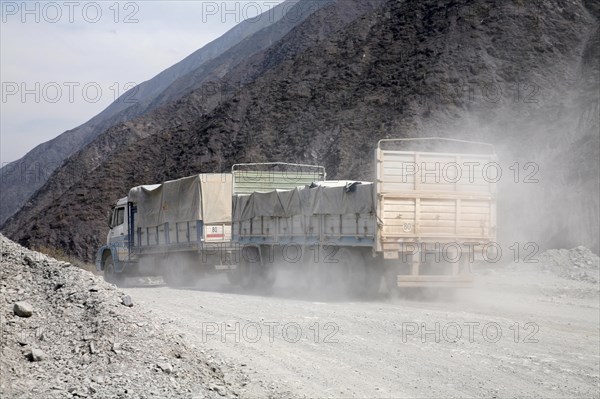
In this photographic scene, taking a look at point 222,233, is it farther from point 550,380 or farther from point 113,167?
point 113,167

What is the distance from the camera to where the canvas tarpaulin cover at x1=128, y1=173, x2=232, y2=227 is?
2169 centimetres

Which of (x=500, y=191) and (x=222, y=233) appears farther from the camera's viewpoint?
(x=500, y=191)

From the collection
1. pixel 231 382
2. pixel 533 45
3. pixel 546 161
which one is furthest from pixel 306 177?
pixel 533 45

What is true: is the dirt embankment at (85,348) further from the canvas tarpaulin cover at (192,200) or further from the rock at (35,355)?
the canvas tarpaulin cover at (192,200)

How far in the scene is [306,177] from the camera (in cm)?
2302

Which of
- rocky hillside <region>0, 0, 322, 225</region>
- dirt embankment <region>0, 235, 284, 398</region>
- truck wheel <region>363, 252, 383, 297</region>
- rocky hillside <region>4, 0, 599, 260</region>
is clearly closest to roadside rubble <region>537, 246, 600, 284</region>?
rocky hillside <region>4, 0, 599, 260</region>

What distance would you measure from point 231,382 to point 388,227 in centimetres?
884

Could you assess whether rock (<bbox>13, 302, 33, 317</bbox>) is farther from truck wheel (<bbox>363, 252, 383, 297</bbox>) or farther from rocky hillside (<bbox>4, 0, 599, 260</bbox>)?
rocky hillside (<bbox>4, 0, 599, 260</bbox>)

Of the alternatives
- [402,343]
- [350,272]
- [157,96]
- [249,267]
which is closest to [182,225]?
[249,267]

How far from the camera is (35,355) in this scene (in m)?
6.87

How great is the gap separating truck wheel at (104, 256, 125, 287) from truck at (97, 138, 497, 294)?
3051mm

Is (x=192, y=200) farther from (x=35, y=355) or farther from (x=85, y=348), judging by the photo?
(x=35, y=355)

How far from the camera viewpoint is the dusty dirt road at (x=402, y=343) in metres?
8.47

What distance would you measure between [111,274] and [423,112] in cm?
2280
